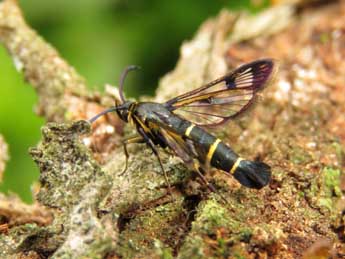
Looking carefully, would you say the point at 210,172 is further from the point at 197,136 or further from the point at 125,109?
the point at 125,109

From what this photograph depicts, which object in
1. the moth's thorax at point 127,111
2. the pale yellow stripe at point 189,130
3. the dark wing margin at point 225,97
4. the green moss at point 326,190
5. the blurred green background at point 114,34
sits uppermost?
the blurred green background at point 114,34

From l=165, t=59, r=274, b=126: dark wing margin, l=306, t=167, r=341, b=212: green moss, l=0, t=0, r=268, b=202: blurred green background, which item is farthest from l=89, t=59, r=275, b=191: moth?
l=0, t=0, r=268, b=202: blurred green background

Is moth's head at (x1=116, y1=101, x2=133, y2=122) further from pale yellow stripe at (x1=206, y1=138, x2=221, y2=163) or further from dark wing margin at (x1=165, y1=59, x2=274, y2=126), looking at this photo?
pale yellow stripe at (x1=206, y1=138, x2=221, y2=163)

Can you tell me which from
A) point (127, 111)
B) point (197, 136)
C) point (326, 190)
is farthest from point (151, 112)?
point (326, 190)

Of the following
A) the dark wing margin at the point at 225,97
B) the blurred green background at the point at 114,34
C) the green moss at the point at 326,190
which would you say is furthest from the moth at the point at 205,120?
the blurred green background at the point at 114,34

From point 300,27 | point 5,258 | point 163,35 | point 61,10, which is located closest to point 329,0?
point 300,27

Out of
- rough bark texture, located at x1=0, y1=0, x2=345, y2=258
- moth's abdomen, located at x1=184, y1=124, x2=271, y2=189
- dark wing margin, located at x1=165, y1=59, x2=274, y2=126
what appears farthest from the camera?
dark wing margin, located at x1=165, y1=59, x2=274, y2=126

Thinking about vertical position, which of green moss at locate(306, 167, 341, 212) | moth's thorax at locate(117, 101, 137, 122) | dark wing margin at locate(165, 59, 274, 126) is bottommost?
green moss at locate(306, 167, 341, 212)

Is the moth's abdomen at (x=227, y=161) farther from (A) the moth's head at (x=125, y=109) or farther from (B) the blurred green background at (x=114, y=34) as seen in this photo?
(B) the blurred green background at (x=114, y=34)
